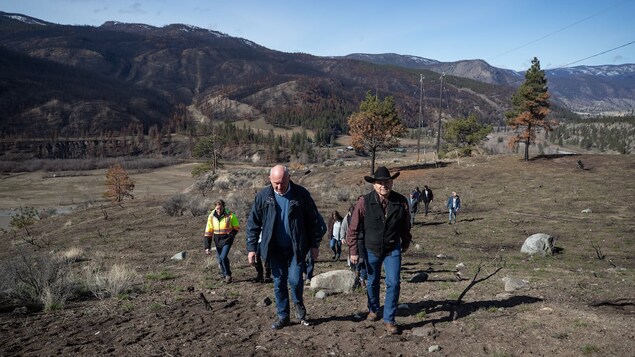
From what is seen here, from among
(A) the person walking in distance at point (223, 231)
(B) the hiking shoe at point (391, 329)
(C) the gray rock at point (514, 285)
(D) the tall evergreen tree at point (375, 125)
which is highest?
(D) the tall evergreen tree at point (375, 125)

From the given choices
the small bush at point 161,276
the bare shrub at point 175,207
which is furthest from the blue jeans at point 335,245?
the bare shrub at point 175,207

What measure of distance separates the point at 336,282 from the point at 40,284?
515cm

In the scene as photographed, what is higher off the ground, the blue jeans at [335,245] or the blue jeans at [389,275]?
the blue jeans at [389,275]

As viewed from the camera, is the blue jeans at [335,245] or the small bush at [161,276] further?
the blue jeans at [335,245]

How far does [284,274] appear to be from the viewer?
5.19 meters

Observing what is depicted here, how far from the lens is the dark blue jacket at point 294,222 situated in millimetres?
4977

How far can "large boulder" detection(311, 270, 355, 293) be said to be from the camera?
720cm

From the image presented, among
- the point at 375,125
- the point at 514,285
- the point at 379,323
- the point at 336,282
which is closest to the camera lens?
the point at 379,323

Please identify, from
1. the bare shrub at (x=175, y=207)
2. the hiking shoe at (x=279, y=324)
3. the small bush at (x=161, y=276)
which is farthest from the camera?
the bare shrub at (x=175, y=207)

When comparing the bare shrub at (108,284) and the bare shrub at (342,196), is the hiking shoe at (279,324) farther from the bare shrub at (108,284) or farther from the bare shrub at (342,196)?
the bare shrub at (342,196)

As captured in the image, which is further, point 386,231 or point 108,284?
point 108,284

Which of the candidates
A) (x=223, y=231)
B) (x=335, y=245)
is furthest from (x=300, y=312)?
(x=335, y=245)

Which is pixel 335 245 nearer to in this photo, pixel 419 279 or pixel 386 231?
pixel 419 279

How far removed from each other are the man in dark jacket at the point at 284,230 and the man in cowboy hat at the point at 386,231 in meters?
0.60
